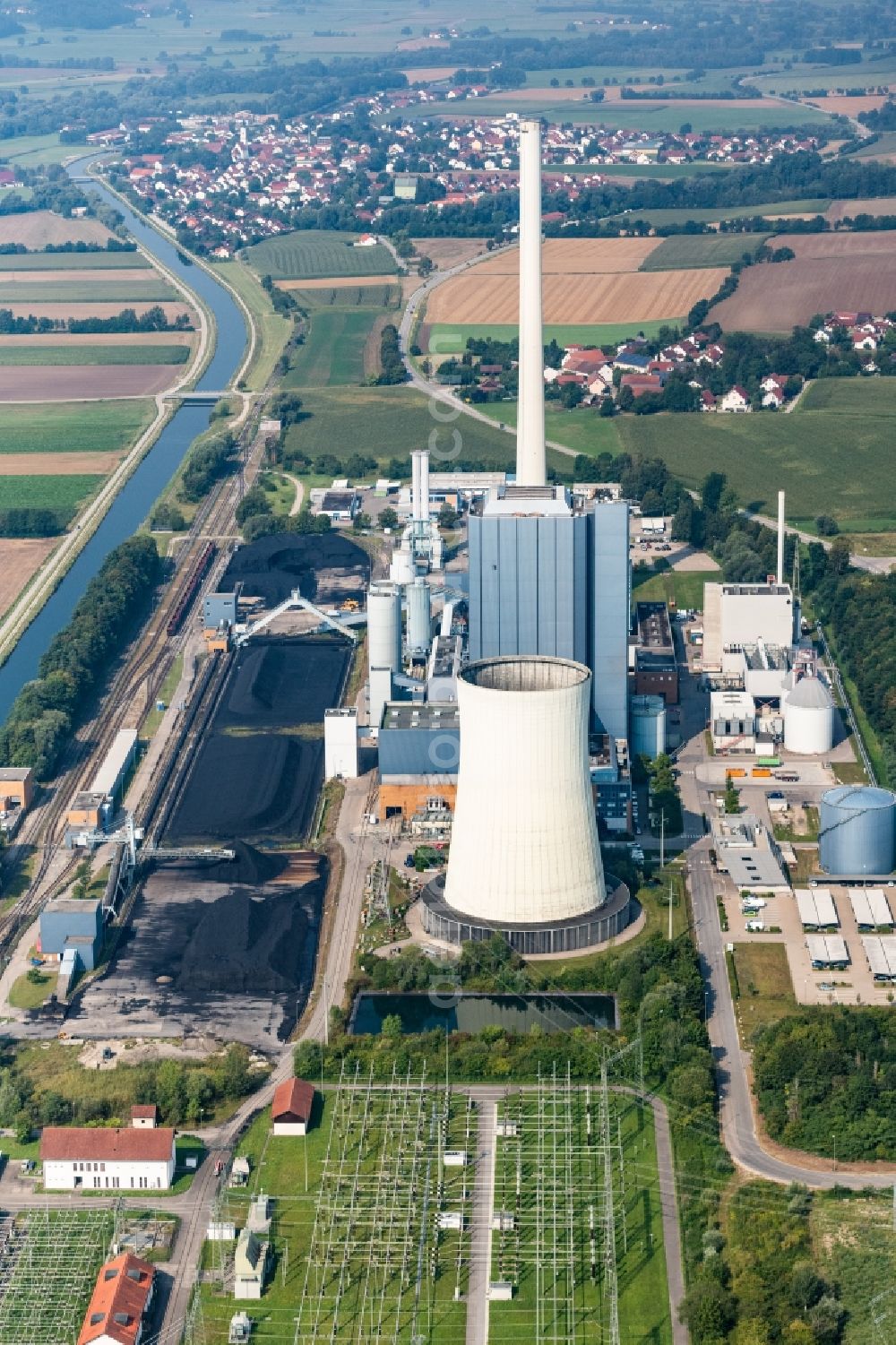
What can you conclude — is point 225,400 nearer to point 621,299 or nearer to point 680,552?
point 621,299

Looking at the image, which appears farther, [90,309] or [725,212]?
[725,212]

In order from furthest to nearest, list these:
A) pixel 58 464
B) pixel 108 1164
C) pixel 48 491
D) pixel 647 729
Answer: pixel 58 464 → pixel 48 491 → pixel 647 729 → pixel 108 1164

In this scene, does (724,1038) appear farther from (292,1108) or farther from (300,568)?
(300,568)

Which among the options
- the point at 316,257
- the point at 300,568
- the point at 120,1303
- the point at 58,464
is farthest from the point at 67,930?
the point at 316,257

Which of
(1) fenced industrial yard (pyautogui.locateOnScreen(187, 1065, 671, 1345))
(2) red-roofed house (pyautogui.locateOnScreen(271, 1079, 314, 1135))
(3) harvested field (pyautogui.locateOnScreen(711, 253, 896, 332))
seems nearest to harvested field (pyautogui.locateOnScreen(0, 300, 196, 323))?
(3) harvested field (pyautogui.locateOnScreen(711, 253, 896, 332))

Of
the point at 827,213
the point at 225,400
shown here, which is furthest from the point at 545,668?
the point at 827,213

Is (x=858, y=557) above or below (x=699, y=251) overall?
above

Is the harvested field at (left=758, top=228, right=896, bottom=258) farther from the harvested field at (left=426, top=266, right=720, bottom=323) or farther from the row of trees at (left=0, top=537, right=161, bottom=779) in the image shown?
the row of trees at (left=0, top=537, right=161, bottom=779)
